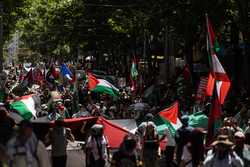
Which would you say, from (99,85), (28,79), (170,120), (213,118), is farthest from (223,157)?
(28,79)

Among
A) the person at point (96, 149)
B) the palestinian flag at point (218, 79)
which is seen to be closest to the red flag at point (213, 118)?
the palestinian flag at point (218, 79)

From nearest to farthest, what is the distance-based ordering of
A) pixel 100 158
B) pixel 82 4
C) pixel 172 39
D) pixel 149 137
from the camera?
pixel 100 158
pixel 149 137
pixel 172 39
pixel 82 4

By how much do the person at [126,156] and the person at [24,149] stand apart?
1.46 m

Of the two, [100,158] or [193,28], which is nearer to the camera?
[100,158]

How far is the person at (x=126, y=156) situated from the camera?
467 inches

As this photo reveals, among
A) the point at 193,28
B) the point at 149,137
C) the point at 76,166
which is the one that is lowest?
the point at 76,166

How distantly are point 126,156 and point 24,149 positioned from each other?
6.16 feet

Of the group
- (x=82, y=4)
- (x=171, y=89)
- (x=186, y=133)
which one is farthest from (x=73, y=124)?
(x=82, y=4)

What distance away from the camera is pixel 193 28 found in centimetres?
3102

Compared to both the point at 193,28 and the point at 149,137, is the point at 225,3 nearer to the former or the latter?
the point at 193,28

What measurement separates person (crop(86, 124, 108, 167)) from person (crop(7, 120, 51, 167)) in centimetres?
271

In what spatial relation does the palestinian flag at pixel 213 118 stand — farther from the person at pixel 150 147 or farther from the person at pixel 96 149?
the person at pixel 96 149

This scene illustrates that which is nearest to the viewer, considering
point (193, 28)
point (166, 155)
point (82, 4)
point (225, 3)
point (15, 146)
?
point (15, 146)

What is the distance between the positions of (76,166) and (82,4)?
113ft
